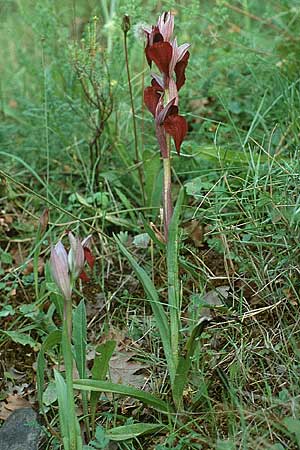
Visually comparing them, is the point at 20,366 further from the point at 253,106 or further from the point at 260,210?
the point at 253,106

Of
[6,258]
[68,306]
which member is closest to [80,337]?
[68,306]

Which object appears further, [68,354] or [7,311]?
[7,311]

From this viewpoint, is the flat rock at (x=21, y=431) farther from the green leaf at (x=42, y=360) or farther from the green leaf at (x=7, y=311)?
the green leaf at (x=7, y=311)

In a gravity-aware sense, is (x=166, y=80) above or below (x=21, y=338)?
above

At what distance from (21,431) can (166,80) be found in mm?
1024

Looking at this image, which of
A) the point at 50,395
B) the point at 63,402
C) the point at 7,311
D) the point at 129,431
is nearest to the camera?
the point at 63,402

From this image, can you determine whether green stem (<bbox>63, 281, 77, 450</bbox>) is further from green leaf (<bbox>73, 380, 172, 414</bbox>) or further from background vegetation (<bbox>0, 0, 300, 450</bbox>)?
background vegetation (<bbox>0, 0, 300, 450</bbox>)

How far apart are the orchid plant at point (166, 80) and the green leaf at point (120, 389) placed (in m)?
0.59

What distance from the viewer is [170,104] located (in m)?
1.81

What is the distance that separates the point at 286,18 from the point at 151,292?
2255 millimetres

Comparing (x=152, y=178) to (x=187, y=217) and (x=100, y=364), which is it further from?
(x=100, y=364)

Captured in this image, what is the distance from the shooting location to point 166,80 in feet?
6.04

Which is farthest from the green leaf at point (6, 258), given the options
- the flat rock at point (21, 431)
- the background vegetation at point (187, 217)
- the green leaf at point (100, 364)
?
Answer: the green leaf at point (100, 364)

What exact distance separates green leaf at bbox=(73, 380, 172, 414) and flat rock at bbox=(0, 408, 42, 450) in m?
0.28
